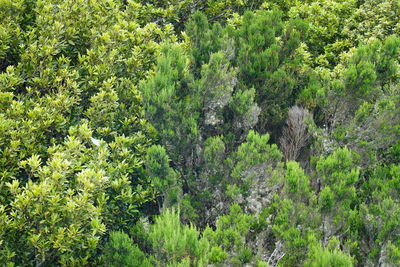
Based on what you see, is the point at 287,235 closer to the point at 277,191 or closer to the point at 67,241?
the point at 277,191

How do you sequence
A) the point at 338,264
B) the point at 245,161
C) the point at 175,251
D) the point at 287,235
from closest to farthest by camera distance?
1. the point at 338,264
2. the point at 175,251
3. the point at 287,235
4. the point at 245,161

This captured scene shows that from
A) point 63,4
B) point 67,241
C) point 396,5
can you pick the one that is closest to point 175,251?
point 67,241

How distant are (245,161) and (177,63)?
6.60ft

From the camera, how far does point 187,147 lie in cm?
685

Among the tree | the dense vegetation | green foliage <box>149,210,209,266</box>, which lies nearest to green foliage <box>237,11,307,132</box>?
the dense vegetation

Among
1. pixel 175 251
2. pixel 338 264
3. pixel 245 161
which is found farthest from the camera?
pixel 245 161

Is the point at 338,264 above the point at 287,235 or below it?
above

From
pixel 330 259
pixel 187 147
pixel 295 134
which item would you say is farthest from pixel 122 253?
pixel 295 134

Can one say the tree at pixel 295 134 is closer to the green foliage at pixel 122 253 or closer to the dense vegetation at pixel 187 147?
the dense vegetation at pixel 187 147

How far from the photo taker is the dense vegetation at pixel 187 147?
4.95 meters

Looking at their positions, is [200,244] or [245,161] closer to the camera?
[200,244]

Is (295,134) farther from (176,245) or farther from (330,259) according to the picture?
(176,245)

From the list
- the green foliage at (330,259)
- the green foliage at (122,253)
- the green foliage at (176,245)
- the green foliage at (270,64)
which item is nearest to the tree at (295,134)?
the green foliage at (270,64)

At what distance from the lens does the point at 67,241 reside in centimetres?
467
